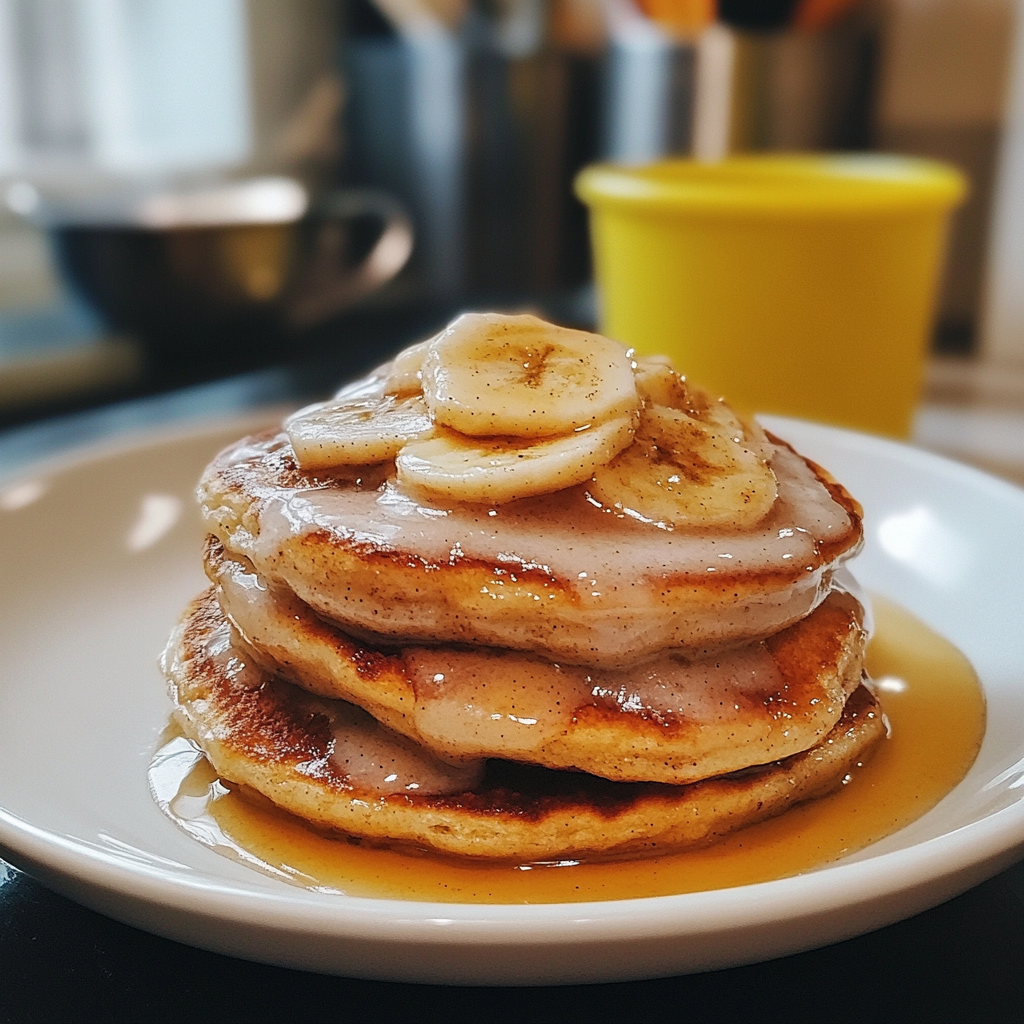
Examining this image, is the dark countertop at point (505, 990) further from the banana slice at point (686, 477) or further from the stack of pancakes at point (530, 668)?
the banana slice at point (686, 477)

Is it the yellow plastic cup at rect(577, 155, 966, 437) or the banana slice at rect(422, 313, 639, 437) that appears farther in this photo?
the yellow plastic cup at rect(577, 155, 966, 437)

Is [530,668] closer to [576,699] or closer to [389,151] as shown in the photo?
[576,699]

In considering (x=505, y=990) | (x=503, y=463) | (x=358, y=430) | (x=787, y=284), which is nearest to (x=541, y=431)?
(x=503, y=463)

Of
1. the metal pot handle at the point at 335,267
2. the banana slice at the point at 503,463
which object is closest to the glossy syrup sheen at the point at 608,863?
the banana slice at the point at 503,463

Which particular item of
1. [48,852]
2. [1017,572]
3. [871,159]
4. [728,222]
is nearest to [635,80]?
[871,159]

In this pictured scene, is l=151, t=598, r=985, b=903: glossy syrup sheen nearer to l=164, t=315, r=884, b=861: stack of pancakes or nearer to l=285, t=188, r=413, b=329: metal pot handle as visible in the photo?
l=164, t=315, r=884, b=861: stack of pancakes

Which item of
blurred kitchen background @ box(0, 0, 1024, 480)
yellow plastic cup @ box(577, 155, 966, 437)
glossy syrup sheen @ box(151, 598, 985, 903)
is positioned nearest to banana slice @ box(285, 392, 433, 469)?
glossy syrup sheen @ box(151, 598, 985, 903)

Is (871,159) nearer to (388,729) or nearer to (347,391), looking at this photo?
(347,391)
